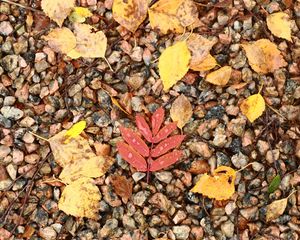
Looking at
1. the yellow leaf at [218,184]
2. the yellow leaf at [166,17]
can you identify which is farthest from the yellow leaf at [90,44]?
the yellow leaf at [218,184]

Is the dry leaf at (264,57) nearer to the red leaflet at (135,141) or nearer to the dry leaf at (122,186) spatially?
the red leaflet at (135,141)

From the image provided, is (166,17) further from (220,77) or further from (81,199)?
(81,199)

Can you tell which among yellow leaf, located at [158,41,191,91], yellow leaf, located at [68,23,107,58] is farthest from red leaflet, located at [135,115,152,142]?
yellow leaf, located at [68,23,107,58]

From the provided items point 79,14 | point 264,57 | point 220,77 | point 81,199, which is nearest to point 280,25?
point 264,57

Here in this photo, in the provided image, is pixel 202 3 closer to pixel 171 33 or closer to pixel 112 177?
pixel 171 33

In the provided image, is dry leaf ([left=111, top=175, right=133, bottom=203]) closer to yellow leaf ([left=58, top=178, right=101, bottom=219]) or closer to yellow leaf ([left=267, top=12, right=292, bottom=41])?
yellow leaf ([left=58, top=178, right=101, bottom=219])

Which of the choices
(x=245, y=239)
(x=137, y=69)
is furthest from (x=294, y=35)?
(x=245, y=239)
